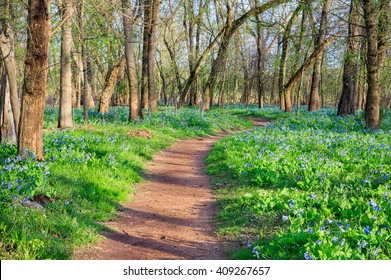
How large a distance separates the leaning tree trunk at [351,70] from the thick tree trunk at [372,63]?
2.76 m

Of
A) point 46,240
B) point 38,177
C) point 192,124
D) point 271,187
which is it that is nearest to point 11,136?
point 38,177

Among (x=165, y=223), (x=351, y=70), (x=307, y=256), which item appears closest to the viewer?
(x=307, y=256)

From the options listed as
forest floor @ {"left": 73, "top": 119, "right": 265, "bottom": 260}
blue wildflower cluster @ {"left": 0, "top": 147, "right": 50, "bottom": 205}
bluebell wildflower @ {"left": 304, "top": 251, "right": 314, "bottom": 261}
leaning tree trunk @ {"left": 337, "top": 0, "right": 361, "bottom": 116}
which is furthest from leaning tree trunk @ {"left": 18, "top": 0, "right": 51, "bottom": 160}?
leaning tree trunk @ {"left": 337, "top": 0, "right": 361, "bottom": 116}

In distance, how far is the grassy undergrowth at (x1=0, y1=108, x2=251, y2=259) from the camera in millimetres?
4203

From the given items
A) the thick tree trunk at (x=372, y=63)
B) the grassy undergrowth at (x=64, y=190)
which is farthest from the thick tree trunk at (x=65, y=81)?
the thick tree trunk at (x=372, y=63)

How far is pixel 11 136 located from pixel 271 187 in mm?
6850

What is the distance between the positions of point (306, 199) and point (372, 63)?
9.61 meters

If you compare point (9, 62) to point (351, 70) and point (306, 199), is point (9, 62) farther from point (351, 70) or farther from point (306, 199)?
point (351, 70)

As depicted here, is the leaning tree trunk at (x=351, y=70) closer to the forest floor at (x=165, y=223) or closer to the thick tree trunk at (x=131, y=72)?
the thick tree trunk at (x=131, y=72)

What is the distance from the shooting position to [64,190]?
6.24 metres

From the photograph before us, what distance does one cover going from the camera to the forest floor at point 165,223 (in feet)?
15.5

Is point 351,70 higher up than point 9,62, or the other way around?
point 351,70

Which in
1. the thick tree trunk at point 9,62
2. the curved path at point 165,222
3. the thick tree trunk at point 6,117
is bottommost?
the curved path at point 165,222

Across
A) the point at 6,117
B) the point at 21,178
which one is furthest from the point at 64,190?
the point at 6,117
